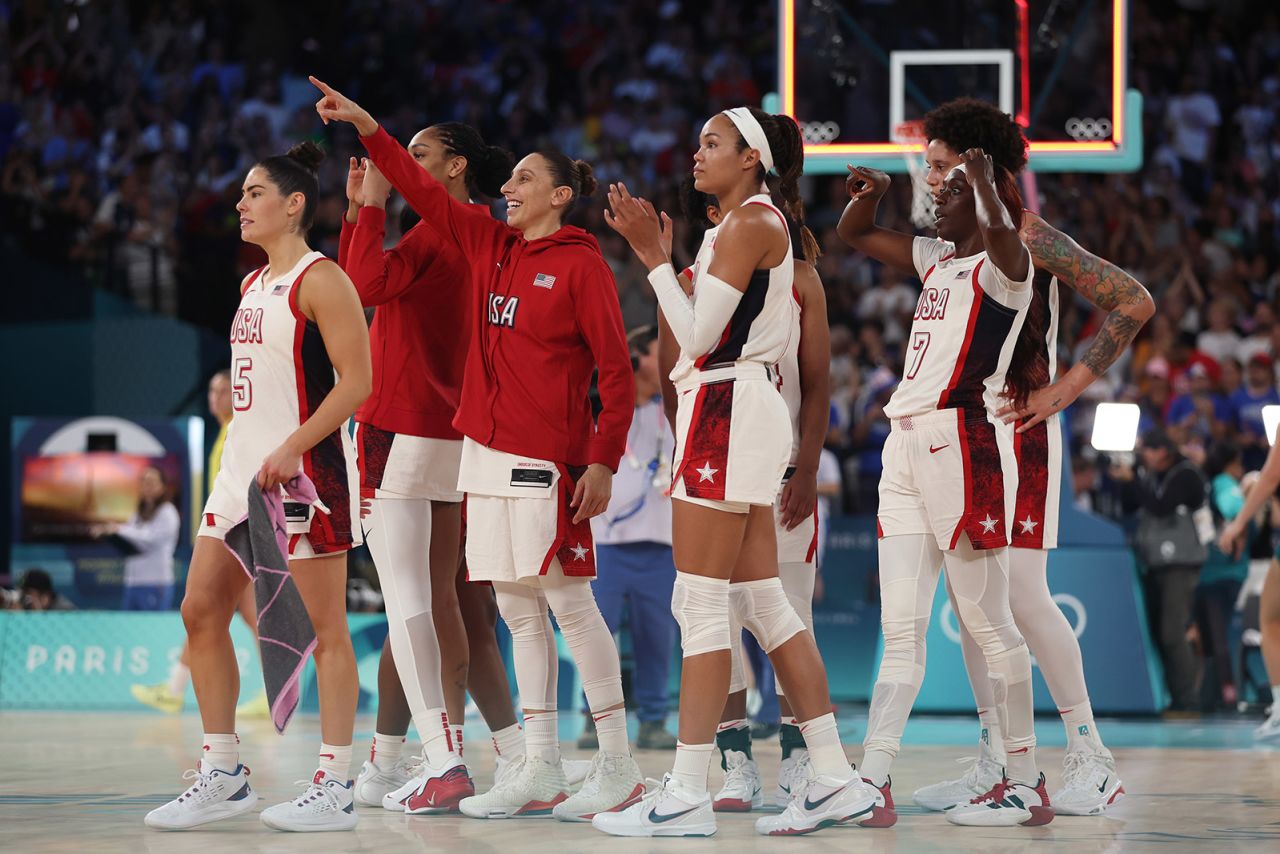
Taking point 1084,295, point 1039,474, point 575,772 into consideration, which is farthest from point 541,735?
point 1084,295

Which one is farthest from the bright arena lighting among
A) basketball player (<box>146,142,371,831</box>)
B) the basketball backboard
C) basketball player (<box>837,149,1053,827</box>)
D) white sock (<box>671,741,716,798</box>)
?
basketball player (<box>146,142,371,831</box>)

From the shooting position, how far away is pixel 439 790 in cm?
544

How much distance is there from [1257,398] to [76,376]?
9.86 metres

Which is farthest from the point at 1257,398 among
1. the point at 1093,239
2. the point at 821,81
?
the point at 821,81

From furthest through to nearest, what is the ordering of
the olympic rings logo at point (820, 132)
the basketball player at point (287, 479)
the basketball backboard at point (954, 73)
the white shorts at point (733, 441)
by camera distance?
the olympic rings logo at point (820, 132) < the basketball backboard at point (954, 73) < the basketball player at point (287, 479) < the white shorts at point (733, 441)

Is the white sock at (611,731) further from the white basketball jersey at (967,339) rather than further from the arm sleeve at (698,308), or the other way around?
the white basketball jersey at (967,339)

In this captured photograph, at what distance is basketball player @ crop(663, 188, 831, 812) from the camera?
5.69 metres

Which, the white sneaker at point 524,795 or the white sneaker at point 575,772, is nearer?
the white sneaker at point 524,795

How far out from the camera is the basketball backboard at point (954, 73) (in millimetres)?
9305

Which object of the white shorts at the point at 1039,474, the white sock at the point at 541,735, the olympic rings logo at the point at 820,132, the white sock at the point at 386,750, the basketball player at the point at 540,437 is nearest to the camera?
the basketball player at the point at 540,437

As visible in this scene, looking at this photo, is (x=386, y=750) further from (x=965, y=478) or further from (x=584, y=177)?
(x=965, y=478)

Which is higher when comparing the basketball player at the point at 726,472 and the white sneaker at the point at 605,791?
the basketball player at the point at 726,472

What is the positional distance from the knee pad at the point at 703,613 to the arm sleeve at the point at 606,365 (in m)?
0.57

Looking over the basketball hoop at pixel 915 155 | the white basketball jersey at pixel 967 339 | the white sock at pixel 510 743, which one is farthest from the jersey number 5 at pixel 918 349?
the basketball hoop at pixel 915 155
